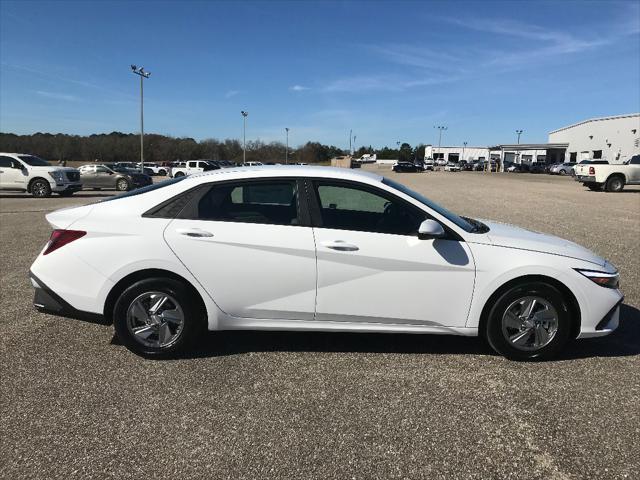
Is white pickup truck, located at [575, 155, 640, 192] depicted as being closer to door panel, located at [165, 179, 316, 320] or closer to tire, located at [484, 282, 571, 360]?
tire, located at [484, 282, 571, 360]

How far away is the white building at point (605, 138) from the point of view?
188 ft

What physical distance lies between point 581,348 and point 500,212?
11.3 m

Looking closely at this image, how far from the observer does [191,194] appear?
3930 millimetres

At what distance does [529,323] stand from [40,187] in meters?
21.6

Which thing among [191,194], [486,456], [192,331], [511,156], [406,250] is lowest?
[486,456]

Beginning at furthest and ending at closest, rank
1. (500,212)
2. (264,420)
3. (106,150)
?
1. (106,150)
2. (500,212)
3. (264,420)

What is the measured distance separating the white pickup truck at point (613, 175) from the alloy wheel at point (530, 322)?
25.1 m

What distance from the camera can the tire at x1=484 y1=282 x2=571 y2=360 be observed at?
3.79m

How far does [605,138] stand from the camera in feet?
208

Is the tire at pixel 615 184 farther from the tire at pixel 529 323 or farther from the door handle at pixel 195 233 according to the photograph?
the door handle at pixel 195 233

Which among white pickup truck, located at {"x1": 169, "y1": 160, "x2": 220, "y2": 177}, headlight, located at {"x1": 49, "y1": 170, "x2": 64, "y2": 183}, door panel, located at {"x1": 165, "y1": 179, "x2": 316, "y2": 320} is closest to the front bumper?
headlight, located at {"x1": 49, "y1": 170, "x2": 64, "y2": 183}

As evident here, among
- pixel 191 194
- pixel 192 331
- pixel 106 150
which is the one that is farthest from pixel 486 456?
pixel 106 150

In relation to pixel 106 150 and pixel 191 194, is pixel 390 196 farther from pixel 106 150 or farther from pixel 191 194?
pixel 106 150

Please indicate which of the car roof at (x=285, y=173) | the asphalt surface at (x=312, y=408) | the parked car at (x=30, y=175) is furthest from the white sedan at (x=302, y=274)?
the parked car at (x=30, y=175)
